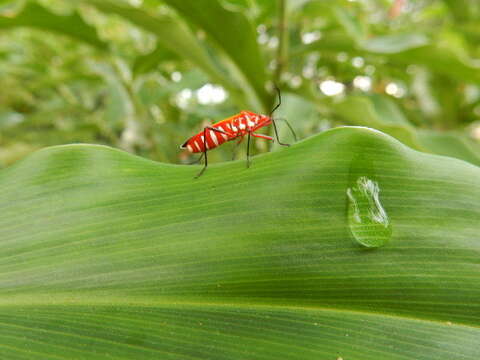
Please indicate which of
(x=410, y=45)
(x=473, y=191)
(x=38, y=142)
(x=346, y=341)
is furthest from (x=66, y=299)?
(x=38, y=142)

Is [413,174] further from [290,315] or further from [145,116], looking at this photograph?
[145,116]

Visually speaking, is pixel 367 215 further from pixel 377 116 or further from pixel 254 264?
pixel 377 116

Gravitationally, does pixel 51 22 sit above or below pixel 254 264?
above

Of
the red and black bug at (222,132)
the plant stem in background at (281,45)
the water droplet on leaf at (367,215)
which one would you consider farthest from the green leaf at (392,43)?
the water droplet on leaf at (367,215)

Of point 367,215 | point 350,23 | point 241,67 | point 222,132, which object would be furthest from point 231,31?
point 367,215

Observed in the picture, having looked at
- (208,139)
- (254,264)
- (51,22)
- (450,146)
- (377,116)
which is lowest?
(450,146)

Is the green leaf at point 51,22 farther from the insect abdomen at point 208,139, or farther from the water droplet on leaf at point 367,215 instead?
the water droplet on leaf at point 367,215
